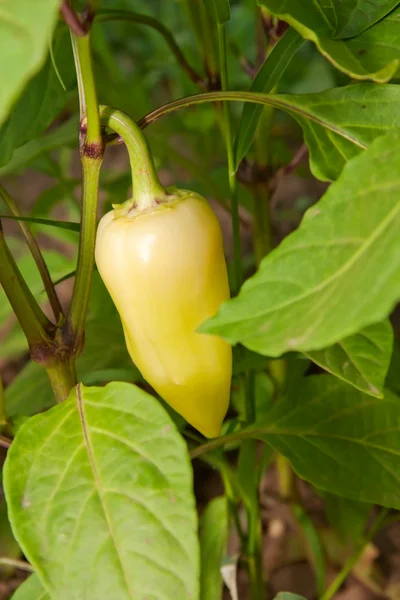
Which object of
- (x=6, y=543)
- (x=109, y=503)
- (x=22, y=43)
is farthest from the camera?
(x=6, y=543)

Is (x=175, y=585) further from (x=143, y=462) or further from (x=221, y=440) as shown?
(x=221, y=440)

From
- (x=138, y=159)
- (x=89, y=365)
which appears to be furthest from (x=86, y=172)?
(x=89, y=365)

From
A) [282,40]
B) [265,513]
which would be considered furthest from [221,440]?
[265,513]

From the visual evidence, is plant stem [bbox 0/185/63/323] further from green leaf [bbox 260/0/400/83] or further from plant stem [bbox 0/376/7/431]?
green leaf [bbox 260/0/400/83]

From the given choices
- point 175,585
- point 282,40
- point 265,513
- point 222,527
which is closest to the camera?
point 175,585

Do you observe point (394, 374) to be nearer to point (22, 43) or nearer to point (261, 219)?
point (261, 219)
